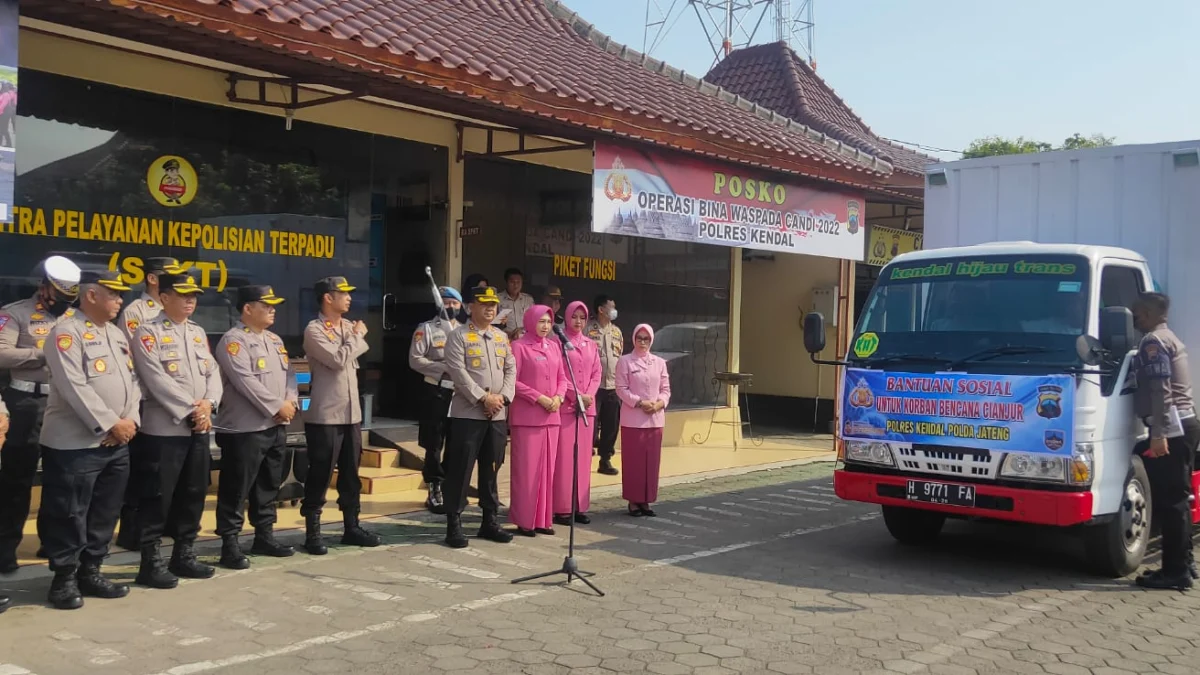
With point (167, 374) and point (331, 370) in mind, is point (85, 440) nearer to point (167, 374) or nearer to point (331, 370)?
point (167, 374)

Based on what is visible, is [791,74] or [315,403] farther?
[791,74]

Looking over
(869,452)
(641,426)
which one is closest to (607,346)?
(641,426)

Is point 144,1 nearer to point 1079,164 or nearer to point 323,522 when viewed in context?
point 323,522

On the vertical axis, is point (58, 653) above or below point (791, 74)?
below

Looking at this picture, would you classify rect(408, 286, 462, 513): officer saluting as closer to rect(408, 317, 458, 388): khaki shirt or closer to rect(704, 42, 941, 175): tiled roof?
rect(408, 317, 458, 388): khaki shirt

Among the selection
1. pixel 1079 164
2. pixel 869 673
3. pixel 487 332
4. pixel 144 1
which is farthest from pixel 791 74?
pixel 869 673

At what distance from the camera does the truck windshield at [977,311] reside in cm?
665

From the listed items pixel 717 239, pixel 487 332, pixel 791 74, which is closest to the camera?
pixel 487 332

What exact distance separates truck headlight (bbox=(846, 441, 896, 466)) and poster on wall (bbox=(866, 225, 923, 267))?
30.5 feet

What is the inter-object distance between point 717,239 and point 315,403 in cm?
575

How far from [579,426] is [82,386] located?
3.73m

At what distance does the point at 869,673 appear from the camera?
15.7 ft

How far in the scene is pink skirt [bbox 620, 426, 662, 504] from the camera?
8.74 metres

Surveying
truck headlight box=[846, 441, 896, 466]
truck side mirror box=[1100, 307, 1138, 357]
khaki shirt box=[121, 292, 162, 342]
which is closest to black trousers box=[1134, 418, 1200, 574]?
truck side mirror box=[1100, 307, 1138, 357]
